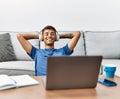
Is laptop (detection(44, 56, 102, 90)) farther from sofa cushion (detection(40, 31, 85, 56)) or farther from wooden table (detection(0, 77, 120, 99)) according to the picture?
sofa cushion (detection(40, 31, 85, 56))

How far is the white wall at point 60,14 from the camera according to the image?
10.4ft

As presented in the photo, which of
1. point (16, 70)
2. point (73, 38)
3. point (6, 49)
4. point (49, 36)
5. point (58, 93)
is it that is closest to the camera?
point (58, 93)

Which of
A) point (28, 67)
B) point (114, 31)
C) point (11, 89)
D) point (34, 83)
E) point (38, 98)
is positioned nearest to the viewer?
point (38, 98)

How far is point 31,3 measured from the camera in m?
3.17

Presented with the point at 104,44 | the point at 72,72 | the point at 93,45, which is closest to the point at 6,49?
the point at 93,45

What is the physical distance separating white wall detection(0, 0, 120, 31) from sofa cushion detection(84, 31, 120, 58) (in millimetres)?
258

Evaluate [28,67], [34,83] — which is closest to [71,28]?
[28,67]

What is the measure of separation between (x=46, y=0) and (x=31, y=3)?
0.69 ft

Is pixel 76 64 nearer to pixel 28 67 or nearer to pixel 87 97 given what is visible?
pixel 87 97

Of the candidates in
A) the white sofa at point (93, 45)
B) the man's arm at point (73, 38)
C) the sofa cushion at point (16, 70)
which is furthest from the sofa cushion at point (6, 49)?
the man's arm at point (73, 38)

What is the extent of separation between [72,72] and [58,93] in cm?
13

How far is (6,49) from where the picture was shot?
2814mm

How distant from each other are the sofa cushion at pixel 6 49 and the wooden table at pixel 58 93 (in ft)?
5.25

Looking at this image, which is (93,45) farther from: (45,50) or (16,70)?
(45,50)
